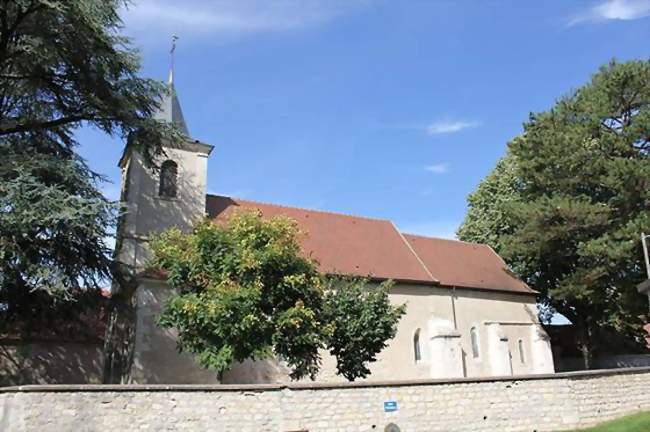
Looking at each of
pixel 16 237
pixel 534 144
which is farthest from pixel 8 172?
pixel 534 144

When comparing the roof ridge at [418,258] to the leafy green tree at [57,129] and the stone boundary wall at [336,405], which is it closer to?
the stone boundary wall at [336,405]

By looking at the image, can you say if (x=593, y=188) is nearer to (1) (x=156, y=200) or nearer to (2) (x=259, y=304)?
(2) (x=259, y=304)

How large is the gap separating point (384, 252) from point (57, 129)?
49.8 feet

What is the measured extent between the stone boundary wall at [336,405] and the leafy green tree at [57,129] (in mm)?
4280

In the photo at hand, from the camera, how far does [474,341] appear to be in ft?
90.9

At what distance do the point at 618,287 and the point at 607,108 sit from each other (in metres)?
7.69

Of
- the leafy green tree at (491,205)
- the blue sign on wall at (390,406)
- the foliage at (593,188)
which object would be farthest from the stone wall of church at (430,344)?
the blue sign on wall at (390,406)

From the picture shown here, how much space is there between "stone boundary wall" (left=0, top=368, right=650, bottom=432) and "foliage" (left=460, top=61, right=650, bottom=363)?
8.57 m

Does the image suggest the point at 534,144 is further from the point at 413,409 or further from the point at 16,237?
the point at 16,237

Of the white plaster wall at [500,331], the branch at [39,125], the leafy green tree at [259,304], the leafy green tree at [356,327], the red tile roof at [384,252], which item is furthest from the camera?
the white plaster wall at [500,331]

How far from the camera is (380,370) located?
969 inches

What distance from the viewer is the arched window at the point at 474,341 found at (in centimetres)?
2752

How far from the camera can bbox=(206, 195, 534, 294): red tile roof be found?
26234mm

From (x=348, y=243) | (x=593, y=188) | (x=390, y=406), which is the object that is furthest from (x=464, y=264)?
(x=390, y=406)
